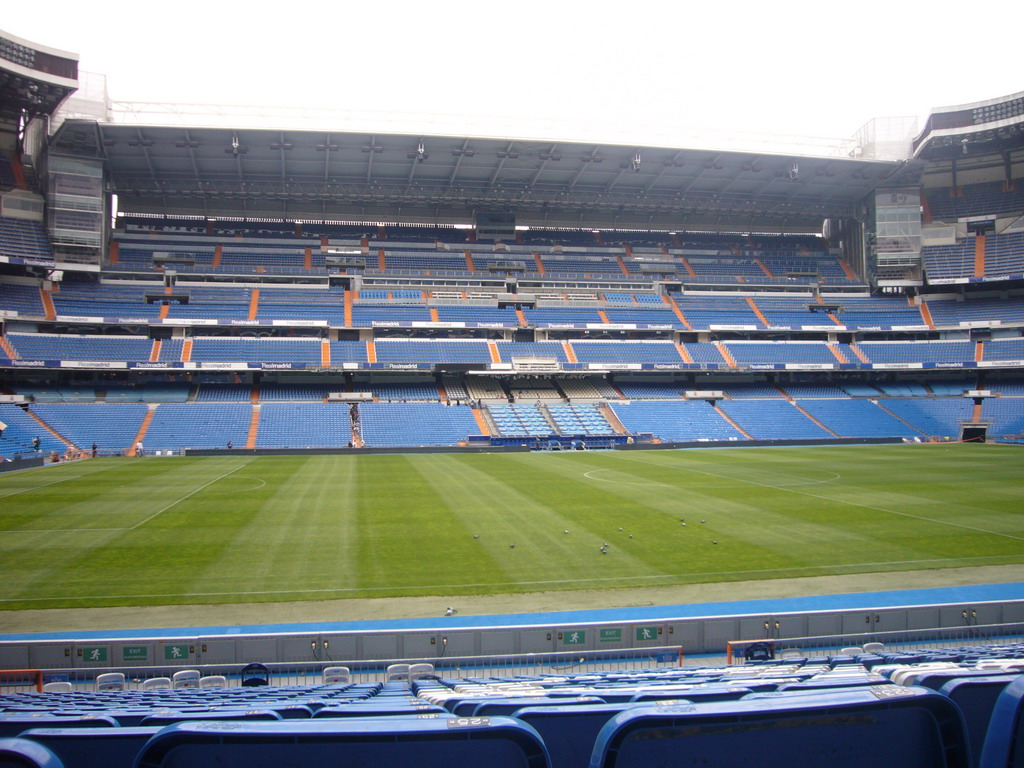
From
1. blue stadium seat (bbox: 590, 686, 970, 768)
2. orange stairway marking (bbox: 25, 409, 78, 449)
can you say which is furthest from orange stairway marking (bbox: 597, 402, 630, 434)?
blue stadium seat (bbox: 590, 686, 970, 768)

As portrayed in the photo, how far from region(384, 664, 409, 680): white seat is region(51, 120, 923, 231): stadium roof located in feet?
163

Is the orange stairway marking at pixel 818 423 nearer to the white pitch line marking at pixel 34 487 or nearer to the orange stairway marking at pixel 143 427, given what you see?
the white pitch line marking at pixel 34 487

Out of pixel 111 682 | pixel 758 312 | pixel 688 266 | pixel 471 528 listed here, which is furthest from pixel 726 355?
pixel 111 682

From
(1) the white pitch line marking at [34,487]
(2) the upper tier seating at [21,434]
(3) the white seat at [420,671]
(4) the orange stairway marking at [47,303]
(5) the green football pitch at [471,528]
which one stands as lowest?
(3) the white seat at [420,671]

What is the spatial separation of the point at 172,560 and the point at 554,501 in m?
13.5

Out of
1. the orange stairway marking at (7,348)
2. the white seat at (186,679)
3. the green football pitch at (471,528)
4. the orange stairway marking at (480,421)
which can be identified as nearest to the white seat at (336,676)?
the white seat at (186,679)

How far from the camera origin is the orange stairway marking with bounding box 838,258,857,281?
69500 millimetres

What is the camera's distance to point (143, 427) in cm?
4622

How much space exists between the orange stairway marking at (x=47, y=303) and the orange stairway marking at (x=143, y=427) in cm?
1195

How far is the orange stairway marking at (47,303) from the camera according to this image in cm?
5122

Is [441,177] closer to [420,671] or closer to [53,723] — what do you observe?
[420,671]

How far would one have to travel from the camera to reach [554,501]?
2553 centimetres

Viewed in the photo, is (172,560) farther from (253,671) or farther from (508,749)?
(508,749)

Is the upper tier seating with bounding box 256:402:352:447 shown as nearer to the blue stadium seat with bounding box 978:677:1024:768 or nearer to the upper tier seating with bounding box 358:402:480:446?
the upper tier seating with bounding box 358:402:480:446
